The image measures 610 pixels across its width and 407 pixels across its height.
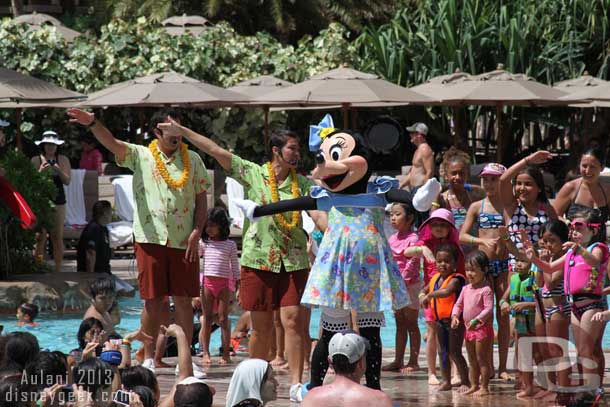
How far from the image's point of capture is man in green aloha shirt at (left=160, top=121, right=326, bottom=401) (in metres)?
8.19

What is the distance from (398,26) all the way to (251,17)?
596cm

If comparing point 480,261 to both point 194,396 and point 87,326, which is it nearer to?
point 87,326

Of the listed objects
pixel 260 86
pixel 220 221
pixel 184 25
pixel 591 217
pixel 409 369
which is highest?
pixel 184 25

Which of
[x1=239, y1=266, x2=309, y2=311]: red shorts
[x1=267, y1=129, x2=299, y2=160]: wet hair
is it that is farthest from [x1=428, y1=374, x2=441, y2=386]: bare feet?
[x1=267, y1=129, x2=299, y2=160]: wet hair

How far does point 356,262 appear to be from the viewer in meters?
7.18

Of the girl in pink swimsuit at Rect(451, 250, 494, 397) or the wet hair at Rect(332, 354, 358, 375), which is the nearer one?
the wet hair at Rect(332, 354, 358, 375)

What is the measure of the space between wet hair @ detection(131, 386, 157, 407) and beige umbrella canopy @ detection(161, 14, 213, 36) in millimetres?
18413

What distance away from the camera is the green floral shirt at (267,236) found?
8.20 metres

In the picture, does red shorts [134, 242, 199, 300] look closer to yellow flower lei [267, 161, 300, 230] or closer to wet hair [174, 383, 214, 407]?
yellow flower lei [267, 161, 300, 230]

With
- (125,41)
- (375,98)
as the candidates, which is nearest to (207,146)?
(375,98)

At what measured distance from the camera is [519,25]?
2391 cm

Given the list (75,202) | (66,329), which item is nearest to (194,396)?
(66,329)

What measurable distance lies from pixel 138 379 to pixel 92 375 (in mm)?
439

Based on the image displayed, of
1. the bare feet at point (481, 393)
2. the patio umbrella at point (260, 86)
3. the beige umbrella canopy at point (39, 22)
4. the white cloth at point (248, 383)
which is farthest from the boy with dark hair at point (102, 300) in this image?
the beige umbrella canopy at point (39, 22)
